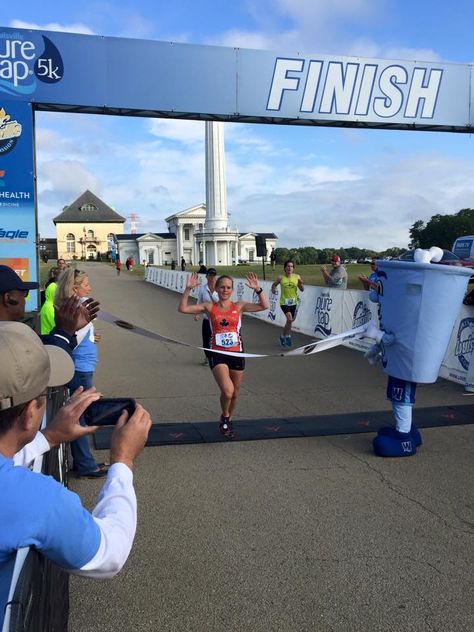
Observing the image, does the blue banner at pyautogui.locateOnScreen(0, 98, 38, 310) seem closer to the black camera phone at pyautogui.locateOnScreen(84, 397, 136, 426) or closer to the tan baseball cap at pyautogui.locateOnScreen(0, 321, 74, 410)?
the black camera phone at pyautogui.locateOnScreen(84, 397, 136, 426)

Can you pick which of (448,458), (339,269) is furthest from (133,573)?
(339,269)

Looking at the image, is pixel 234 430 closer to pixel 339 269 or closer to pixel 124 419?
pixel 124 419

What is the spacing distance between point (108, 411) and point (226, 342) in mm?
4680

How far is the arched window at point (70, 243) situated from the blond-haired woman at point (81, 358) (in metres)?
136

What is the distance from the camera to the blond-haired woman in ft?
16.5

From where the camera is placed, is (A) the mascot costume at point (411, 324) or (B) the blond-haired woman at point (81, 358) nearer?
(B) the blond-haired woman at point (81, 358)

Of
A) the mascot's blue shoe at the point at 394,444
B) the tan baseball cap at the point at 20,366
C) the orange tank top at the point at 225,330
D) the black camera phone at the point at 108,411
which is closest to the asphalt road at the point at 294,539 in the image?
the mascot's blue shoe at the point at 394,444

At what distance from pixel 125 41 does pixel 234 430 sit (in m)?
8.02

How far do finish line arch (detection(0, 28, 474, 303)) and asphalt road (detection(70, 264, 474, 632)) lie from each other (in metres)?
5.69

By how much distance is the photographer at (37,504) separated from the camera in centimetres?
151

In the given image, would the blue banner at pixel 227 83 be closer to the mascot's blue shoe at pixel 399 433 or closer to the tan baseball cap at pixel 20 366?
the mascot's blue shoe at pixel 399 433

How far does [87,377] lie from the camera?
18.0 ft

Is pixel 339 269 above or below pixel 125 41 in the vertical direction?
below

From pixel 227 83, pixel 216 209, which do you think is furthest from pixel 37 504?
pixel 216 209
